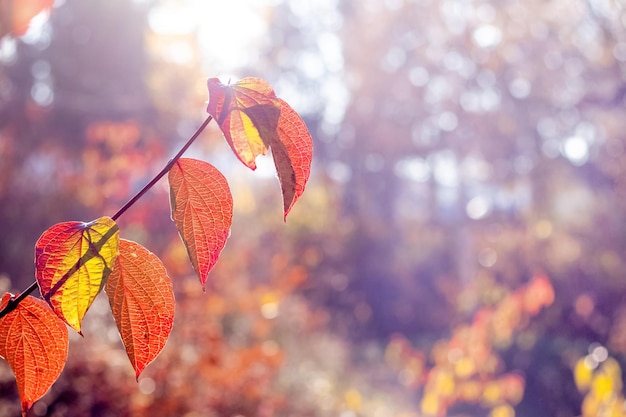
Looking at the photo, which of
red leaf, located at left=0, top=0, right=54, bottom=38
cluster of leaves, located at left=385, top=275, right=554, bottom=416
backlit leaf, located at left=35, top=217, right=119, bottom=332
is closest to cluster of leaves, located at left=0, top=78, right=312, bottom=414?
backlit leaf, located at left=35, top=217, right=119, bottom=332

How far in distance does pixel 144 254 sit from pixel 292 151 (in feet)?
0.60

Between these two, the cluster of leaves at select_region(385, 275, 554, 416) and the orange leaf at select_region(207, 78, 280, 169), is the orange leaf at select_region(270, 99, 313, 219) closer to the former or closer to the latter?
the orange leaf at select_region(207, 78, 280, 169)

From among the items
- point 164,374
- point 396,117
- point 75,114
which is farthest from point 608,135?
point 75,114

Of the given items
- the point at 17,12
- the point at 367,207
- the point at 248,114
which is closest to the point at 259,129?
the point at 248,114

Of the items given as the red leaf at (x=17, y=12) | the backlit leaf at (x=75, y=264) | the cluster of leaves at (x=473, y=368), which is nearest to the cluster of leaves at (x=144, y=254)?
the backlit leaf at (x=75, y=264)

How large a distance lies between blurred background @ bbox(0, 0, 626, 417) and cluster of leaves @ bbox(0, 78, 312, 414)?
0.34 ft

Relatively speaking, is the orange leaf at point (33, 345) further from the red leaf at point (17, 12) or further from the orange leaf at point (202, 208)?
the red leaf at point (17, 12)

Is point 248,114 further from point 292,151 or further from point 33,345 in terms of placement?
point 33,345

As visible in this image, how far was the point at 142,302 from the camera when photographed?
2.15ft

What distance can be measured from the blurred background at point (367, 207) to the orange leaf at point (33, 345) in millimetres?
324

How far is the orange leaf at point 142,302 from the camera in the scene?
65cm

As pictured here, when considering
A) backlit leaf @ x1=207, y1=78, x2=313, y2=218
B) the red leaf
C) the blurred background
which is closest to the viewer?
backlit leaf @ x1=207, y1=78, x2=313, y2=218

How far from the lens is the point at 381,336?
8.62m

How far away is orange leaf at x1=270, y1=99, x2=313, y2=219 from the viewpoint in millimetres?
625
